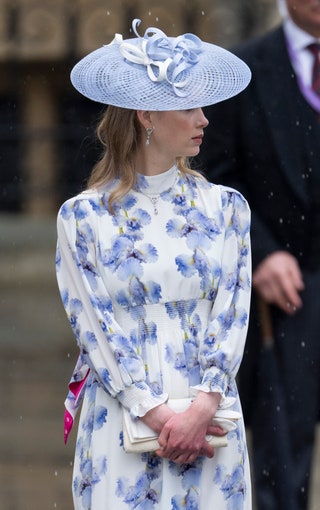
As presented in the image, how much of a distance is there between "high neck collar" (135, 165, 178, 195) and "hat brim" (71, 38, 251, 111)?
0.59ft

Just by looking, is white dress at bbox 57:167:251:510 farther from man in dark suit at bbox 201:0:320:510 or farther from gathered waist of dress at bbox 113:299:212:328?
man in dark suit at bbox 201:0:320:510

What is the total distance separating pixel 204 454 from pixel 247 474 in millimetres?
202

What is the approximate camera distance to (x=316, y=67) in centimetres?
500

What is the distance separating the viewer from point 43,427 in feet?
24.0

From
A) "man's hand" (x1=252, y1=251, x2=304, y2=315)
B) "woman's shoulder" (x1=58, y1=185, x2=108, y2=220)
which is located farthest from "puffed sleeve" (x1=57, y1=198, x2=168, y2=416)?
"man's hand" (x1=252, y1=251, x2=304, y2=315)

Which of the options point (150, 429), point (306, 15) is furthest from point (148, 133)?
point (306, 15)

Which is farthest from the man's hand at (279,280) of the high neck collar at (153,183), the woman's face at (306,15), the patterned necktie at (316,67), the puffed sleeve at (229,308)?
the high neck collar at (153,183)

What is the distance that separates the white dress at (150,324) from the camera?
12.4 feet

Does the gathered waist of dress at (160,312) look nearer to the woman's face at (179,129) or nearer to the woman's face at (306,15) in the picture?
the woman's face at (179,129)

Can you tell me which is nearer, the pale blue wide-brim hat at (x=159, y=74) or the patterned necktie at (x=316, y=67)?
the pale blue wide-brim hat at (x=159, y=74)

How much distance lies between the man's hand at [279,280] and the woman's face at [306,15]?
2.17ft

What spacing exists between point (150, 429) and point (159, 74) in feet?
2.61

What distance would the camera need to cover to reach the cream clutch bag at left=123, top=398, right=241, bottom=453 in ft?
12.2

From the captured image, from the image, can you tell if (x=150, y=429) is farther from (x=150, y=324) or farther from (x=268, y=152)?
(x=268, y=152)
